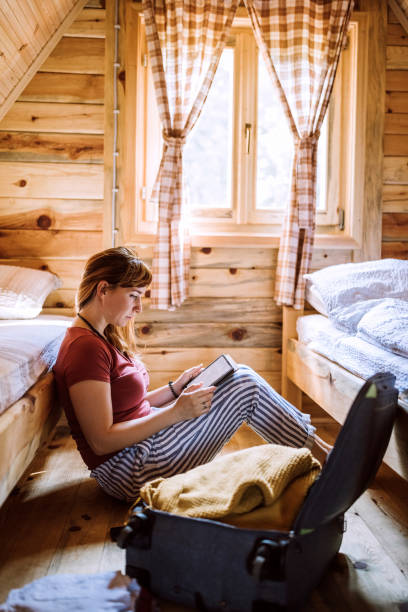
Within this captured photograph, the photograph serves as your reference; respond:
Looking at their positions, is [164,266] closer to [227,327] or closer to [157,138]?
[227,327]

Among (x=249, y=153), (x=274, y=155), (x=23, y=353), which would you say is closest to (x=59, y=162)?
(x=249, y=153)

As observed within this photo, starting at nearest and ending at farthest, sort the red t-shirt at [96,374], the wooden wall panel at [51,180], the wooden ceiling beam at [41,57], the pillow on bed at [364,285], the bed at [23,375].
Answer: the bed at [23,375] < the red t-shirt at [96,374] < the pillow on bed at [364,285] < the wooden ceiling beam at [41,57] < the wooden wall panel at [51,180]

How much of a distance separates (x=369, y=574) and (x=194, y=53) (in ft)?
7.50

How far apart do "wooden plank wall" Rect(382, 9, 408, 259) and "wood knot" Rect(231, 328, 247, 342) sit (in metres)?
0.85

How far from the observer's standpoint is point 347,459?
114 centimetres

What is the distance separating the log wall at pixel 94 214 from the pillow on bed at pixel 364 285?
1.74 ft

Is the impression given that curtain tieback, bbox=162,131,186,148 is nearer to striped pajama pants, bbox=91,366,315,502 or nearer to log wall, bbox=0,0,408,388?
log wall, bbox=0,0,408,388

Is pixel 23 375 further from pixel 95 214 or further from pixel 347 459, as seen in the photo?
pixel 95 214

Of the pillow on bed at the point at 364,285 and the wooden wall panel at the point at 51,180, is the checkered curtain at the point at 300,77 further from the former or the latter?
the wooden wall panel at the point at 51,180

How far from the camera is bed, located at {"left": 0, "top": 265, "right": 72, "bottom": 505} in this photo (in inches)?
53.1

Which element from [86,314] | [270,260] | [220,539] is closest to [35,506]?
[86,314]

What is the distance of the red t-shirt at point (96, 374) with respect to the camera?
1.50 metres

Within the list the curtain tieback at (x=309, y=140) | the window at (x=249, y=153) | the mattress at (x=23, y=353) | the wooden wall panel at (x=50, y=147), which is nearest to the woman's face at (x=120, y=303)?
the mattress at (x=23, y=353)

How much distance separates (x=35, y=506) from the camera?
1.75 m
